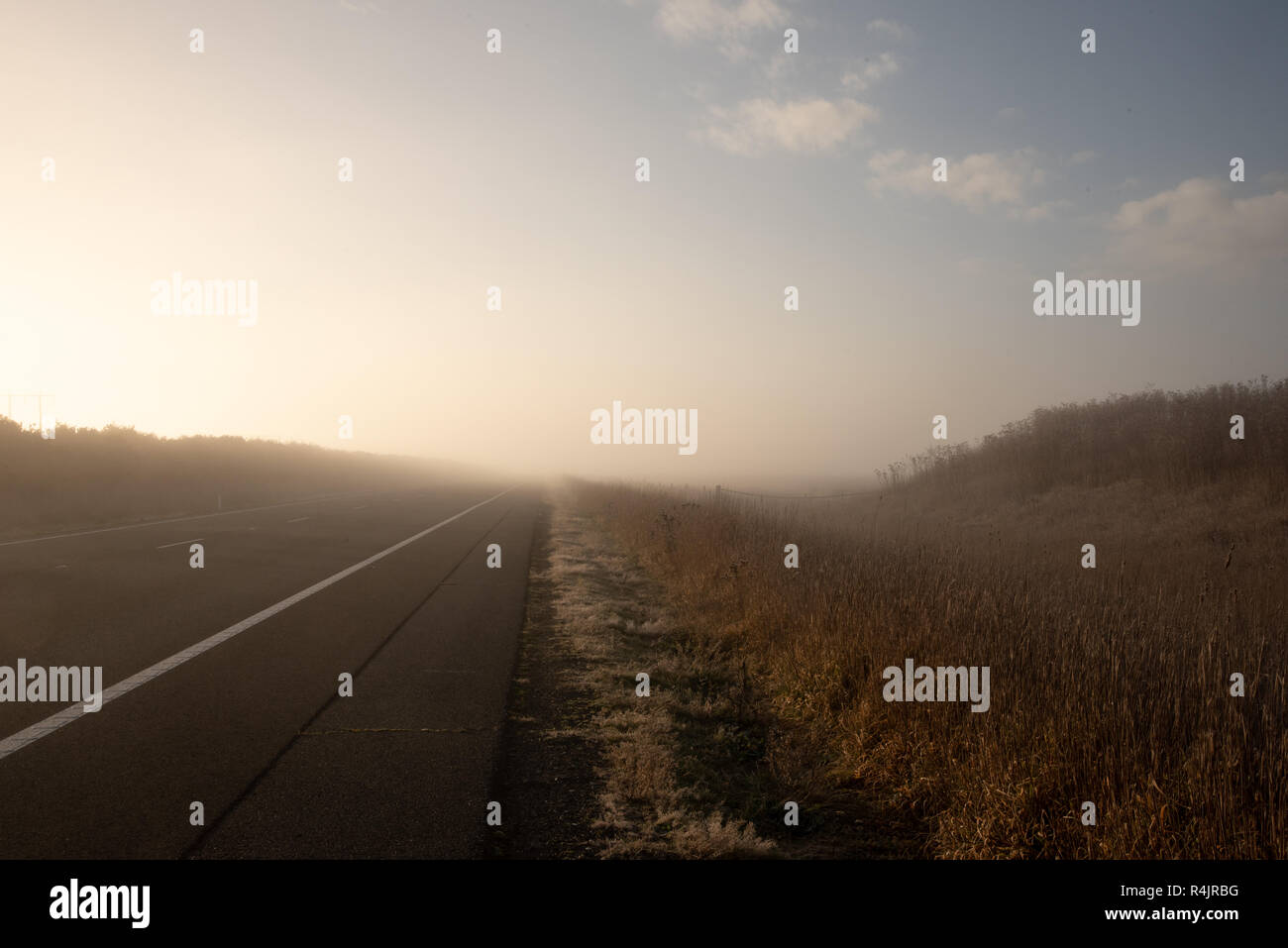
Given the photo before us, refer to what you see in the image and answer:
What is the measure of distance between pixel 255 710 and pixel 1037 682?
5.61 meters

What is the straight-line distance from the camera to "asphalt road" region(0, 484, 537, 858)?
3.34 metres

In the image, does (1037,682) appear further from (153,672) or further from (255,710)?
(153,672)

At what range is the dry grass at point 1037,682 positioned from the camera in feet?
10.3

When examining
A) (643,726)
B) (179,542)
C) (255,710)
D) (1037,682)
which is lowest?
(643,726)

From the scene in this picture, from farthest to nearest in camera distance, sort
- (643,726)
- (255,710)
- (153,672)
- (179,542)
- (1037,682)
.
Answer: (179,542), (153,672), (643,726), (255,710), (1037,682)

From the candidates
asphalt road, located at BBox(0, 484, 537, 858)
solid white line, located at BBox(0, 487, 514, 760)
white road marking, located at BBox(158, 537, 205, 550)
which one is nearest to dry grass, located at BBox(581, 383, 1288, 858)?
asphalt road, located at BBox(0, 484, 537, 858)

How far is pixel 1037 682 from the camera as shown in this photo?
454 centimetres

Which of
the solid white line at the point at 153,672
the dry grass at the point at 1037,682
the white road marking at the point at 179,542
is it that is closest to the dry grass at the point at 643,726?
the dry grass at the point at 1037,682

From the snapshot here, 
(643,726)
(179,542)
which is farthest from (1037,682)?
(179,542)

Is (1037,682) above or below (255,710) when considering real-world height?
above
